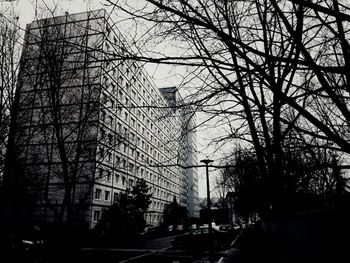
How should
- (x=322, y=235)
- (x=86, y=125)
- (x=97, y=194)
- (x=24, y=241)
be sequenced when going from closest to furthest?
1. (x=322, y=235)
2. (x=24, y=241)
3. (x=86, y=125)
4. (x=97, y=194)

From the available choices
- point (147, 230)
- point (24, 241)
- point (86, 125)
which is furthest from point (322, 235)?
point (147, 230)

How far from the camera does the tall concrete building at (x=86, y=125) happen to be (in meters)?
4.08

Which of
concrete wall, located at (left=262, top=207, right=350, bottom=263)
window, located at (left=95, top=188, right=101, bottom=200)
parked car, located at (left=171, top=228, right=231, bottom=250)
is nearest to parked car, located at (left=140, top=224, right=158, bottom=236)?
window, located at (left=95, top=188, right=101, bottom=200)

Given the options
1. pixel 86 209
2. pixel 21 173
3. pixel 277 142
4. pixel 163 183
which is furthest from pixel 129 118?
pixel 277 142

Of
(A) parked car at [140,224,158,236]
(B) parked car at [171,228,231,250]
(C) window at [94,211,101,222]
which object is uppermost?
(C) window at [94,211,101,222]

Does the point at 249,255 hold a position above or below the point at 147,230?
above

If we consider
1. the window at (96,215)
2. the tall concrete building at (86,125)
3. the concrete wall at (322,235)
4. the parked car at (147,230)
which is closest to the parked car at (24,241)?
the tall concrete building at (86,125)

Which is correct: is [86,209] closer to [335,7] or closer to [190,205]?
[335,7]

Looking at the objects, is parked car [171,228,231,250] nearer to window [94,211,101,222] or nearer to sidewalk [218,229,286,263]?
sidewalk [218,229,286,263]

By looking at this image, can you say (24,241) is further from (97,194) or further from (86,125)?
(97,194)

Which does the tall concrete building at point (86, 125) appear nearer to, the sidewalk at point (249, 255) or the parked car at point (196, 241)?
the sidewalk at point (249, 255)

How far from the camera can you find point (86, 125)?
16.6 meters

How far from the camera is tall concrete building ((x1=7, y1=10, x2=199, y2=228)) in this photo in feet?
13.4

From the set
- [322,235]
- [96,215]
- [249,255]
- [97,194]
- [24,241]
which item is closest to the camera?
[322,235]
